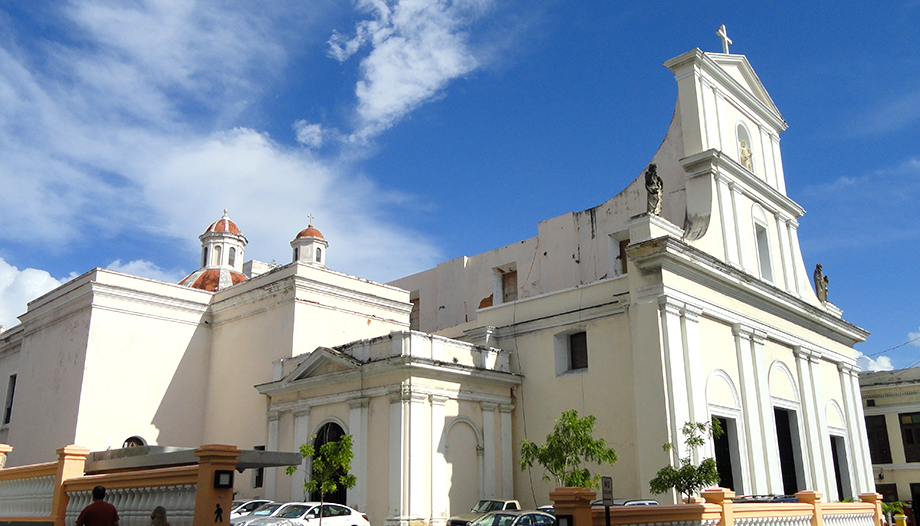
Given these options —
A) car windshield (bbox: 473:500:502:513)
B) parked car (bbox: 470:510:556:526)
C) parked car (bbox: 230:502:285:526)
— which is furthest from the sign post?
car windshield (bbox: 473:500:502:513)

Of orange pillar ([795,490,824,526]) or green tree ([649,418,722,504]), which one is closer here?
orange pillar ([795,490,824,526])

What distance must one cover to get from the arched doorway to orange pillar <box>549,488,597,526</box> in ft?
39.8

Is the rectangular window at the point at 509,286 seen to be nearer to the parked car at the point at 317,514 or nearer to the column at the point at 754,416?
the column at the point at 754,416

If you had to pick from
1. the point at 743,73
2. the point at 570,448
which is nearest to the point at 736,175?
the point at 743,73

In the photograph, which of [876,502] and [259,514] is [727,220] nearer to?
[876,502]

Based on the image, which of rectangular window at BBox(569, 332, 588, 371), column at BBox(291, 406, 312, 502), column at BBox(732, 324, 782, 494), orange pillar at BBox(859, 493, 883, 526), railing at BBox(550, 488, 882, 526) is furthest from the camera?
rectangular window at BBox(569, 332, 588, 371)

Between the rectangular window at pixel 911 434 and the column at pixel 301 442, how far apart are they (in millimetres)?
26454

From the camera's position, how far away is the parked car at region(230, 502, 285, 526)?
15586 mm

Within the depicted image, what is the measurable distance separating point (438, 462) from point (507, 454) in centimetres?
308

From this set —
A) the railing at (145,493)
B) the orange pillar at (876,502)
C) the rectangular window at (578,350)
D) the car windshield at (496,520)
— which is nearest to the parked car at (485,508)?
the car windshield at (496,520)

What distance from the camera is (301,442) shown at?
77.5 feet

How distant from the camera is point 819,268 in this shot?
96.5 feet

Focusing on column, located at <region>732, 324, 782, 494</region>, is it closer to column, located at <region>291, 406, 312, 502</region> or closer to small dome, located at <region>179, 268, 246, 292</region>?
column, located at <region>291, 406, 312, 502</region>

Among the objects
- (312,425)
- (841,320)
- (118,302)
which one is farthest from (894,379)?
(118,302)
